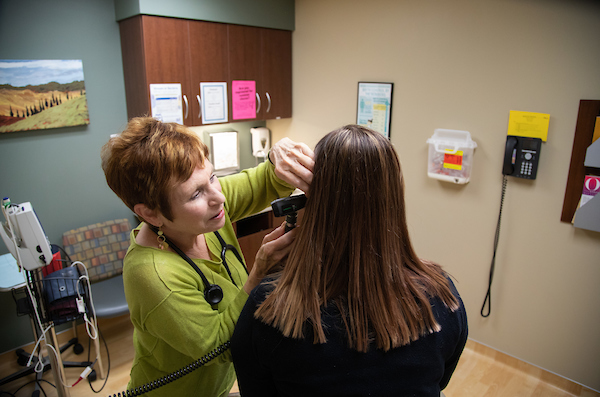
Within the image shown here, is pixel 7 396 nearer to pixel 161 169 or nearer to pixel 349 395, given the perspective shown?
pixel 161 169

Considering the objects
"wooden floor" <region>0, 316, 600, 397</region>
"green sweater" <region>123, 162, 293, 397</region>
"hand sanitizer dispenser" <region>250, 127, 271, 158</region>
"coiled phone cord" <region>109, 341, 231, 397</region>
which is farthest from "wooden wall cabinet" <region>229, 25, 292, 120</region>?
"coiled phone cord" <region>109, 341, 231, 397</region>

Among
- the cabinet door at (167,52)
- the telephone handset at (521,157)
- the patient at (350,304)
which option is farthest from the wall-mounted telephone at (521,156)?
the cabinet door at (167,52)

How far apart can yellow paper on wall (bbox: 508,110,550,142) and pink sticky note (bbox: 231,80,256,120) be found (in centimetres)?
177

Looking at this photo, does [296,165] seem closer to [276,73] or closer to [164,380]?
[164,380]

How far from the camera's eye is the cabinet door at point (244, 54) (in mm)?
3016

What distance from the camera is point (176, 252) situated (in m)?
1.12

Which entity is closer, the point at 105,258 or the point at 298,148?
the point at 298,148

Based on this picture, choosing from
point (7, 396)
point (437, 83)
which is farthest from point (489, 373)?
point (7, 396)

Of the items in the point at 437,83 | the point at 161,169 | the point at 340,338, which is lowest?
the point at 340,338

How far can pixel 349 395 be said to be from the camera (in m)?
0.88

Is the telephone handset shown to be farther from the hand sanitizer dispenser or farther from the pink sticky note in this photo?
the hand sanitizer dispenser

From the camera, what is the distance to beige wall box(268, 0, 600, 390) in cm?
223

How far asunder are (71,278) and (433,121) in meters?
2.27

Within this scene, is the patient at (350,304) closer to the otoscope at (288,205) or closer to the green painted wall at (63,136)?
the otoscope at (288,205)
